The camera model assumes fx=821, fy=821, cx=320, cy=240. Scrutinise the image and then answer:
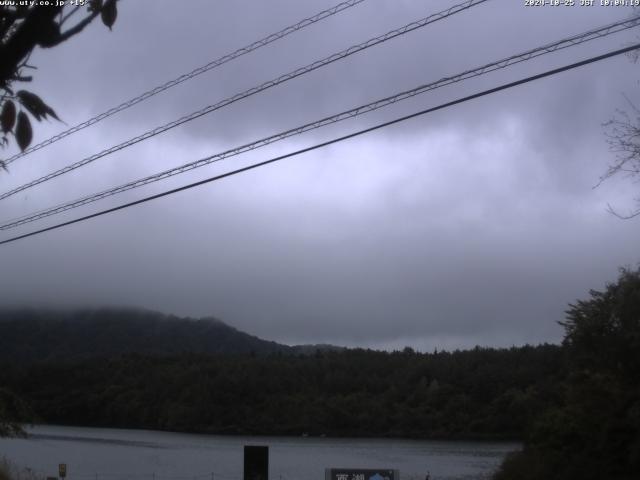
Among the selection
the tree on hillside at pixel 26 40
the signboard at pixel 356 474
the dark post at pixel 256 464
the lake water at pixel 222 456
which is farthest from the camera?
the lake water at pixel 222 456

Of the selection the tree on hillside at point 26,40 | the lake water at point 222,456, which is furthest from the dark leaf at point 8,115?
the lake water at point 222,456

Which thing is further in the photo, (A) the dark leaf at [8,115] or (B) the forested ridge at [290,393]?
(B) the forested ridge at [290,393]

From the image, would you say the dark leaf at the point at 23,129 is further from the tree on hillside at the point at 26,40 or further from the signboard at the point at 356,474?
the signboard at the point at 356,474

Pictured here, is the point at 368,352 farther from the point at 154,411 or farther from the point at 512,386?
the point at 512,386

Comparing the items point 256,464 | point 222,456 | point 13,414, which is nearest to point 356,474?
point 256,464

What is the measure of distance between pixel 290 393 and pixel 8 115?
77133 mm

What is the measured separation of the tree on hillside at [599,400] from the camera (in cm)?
2417

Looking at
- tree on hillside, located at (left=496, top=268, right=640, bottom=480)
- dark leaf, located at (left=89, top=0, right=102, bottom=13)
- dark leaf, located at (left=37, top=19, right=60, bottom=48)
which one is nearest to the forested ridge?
tree on hillside, located at (left=496, top=268, right=640, bottom=480)

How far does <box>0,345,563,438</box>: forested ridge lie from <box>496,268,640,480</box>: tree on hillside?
33.8 meters

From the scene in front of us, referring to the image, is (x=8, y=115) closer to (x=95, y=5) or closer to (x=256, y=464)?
(x=95, y=5)

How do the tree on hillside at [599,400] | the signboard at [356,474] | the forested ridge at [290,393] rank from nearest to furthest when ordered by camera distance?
the signboard at [356,474] → the tree on hillside at [599,400] → the forested ridge at [290,393]

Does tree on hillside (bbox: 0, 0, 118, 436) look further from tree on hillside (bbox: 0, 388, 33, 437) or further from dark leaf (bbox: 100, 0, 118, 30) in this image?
tree on hillside (bbox: 0, 388, 33, 437)

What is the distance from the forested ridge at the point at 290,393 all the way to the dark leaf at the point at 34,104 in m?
60.9

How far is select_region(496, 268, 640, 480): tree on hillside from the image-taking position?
24.2 metres
